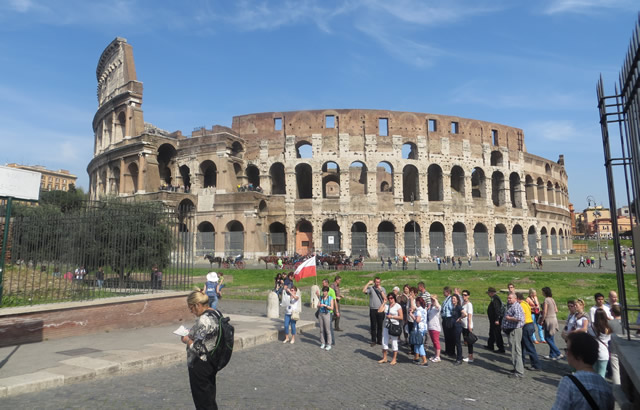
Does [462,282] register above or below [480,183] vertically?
below

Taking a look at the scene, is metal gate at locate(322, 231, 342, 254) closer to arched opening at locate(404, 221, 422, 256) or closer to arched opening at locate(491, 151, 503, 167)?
arched opening at locate(404, 221, 422, 256)

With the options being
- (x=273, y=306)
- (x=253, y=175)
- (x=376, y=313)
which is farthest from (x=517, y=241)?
(x=376, y=313)

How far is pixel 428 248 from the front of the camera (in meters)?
37.0

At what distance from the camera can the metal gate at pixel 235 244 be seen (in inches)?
1356

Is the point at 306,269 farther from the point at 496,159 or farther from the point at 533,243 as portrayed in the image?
the point at 533,243

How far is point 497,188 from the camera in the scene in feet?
142

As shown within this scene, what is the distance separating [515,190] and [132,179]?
39.4m

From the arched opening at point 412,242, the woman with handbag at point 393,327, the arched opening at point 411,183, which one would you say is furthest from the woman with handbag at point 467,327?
the arched opening at point 411,183

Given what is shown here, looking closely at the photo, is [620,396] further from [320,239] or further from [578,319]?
[320,239]

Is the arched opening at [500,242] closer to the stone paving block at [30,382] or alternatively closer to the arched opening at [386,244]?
the arched opening at [386,244]

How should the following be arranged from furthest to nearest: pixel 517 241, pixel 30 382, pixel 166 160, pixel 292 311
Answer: pixel 166 160, pixel 517 241, pixel 292 311, pixel 30 382

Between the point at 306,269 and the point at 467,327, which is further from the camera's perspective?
the point at 306,269

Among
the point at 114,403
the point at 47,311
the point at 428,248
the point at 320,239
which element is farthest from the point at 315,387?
the point at 428,248

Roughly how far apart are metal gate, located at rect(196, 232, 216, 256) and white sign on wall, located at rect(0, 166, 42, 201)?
26799mm
